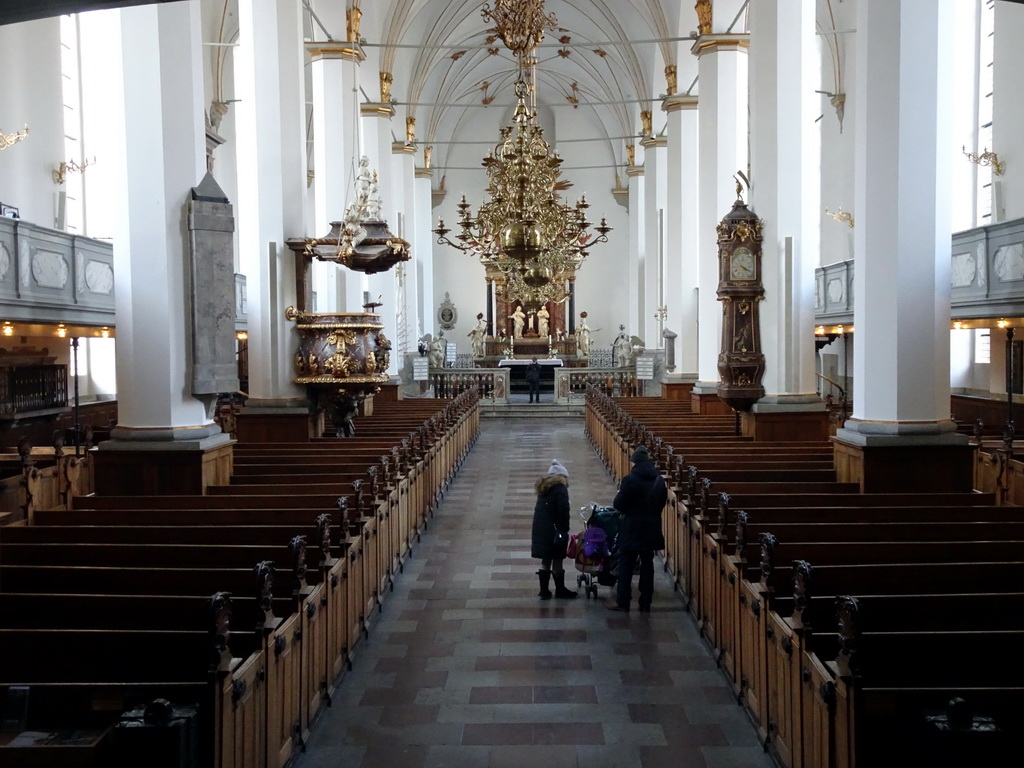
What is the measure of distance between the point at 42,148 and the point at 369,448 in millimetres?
8209

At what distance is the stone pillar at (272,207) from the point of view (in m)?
11.1

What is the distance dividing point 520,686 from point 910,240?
15.3 feet

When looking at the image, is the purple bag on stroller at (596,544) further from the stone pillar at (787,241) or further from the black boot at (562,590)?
the stone pillar at (787,241)

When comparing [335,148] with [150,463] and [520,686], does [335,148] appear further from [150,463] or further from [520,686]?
[520,686]

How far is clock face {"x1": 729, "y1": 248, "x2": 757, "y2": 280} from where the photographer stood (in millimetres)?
11516

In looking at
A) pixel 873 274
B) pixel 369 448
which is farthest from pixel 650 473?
pixel 369 448

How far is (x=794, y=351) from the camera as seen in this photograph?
11281 mm

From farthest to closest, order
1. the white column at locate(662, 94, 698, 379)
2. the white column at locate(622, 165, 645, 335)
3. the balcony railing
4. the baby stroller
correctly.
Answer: the white column at locate(622, 165, 645, 335)
the white column at locate(662, 94, 698, 379)
the balcony railing
the baby stroller

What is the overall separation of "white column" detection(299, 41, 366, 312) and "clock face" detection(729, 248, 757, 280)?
626 centimetres

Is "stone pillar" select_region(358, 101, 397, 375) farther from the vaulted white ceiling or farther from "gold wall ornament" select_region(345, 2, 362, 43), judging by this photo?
"gold wall ornament" select_region(345, 2, 362, 43)

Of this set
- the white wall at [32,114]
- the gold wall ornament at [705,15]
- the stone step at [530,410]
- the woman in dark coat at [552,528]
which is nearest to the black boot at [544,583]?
the woman in dark coat at [552,528]

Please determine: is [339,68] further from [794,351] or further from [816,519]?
[816,519]

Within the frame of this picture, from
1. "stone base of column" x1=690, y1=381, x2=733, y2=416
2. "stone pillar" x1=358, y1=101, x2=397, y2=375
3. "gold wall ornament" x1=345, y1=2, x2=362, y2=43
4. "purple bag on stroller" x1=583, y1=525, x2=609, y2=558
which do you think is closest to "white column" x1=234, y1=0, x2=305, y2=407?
"gold wall ornament" x1=345, y1=2, x2=362, y2=43

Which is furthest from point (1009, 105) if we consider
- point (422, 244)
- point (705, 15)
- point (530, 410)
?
point (422, 244)
